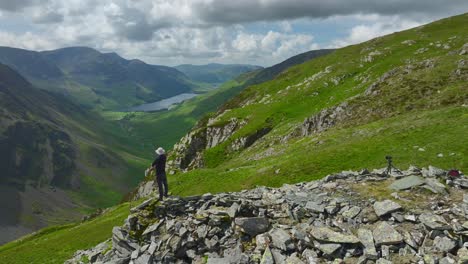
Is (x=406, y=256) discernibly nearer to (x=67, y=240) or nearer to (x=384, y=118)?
(x=384, y=118)

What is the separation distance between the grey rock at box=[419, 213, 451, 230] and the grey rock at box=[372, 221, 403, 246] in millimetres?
1664

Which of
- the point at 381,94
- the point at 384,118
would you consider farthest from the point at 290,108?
the point at 384,118

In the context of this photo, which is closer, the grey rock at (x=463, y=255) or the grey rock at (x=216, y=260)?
the grey rock at (x=463, y=255)

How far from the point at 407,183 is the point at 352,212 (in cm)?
A: 492

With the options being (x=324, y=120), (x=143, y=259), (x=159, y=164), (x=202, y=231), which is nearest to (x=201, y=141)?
(x=324, y=120)

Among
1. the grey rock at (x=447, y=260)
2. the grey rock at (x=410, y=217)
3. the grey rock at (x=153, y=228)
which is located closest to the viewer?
the grey rock at (x=447, y=260)

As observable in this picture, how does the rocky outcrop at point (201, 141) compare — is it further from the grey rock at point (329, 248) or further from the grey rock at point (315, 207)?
the grey rock at point (329, 248)

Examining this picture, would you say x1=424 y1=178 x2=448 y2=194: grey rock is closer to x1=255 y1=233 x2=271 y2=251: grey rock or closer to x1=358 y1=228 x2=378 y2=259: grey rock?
x1=358 y1=228 x2=378 y2=259: grey rock

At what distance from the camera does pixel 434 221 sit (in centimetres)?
1861

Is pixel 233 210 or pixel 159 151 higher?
pixel 159 151

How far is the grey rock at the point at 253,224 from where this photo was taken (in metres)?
21.8

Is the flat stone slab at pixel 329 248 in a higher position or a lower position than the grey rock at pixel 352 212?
lower

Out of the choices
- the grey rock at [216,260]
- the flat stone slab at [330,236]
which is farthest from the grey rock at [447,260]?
the grey rock at [216,260]

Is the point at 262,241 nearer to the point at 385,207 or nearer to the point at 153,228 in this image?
the point at 385,207
